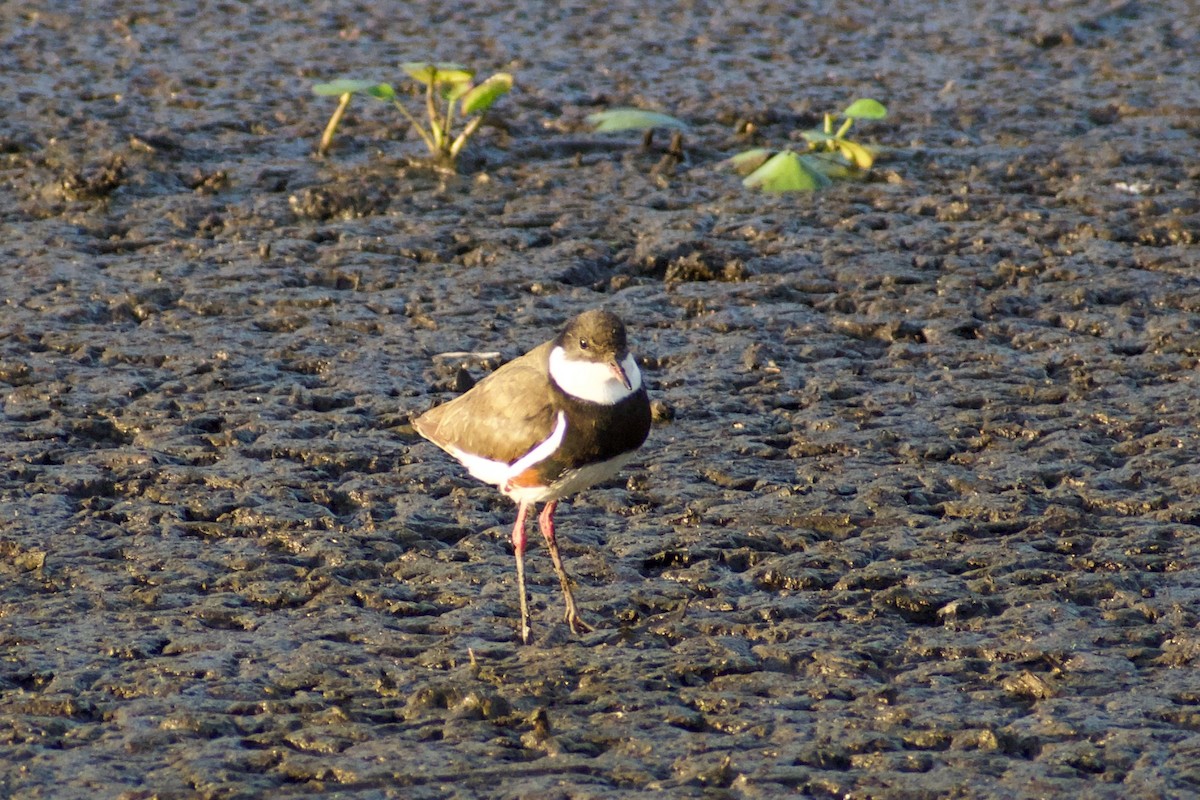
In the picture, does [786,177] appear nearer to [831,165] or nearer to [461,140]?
[831,165]

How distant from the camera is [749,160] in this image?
9.07 meters

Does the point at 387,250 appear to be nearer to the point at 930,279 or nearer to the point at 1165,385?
the point at 930,279

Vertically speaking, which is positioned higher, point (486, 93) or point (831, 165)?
point (486, 93)

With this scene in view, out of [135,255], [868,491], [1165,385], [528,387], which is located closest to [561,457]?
[528,387]

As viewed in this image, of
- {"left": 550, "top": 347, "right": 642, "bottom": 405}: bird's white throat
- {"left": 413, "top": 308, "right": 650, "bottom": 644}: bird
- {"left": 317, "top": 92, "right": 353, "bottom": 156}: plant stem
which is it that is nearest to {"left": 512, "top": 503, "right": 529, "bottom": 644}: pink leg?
{"left": 413, "top": 308, "right": 650, "bottom": 644}: bird

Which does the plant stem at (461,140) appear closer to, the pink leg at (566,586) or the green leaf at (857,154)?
the green leaf at (857,154)

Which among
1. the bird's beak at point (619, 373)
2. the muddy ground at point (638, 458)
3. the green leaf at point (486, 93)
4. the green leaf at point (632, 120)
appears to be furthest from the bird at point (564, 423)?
the green leaf at point (632, 120)

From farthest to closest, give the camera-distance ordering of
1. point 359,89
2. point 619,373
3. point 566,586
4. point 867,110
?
point 867,110
point 359,89
point 566,586
point 619,373

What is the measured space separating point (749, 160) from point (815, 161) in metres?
0.42

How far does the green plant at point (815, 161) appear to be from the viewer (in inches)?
348

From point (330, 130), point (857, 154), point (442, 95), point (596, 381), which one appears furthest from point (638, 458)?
point (330, 130)

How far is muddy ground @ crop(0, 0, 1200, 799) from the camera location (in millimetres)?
4320

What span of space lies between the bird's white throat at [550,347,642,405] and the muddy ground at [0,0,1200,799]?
0.73 metres

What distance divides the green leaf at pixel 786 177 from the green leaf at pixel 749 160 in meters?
0.12
